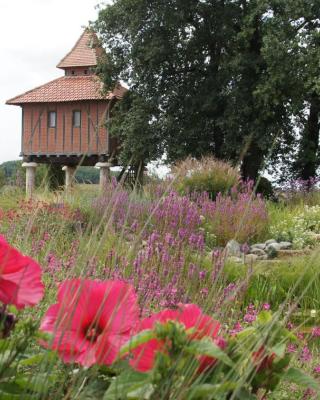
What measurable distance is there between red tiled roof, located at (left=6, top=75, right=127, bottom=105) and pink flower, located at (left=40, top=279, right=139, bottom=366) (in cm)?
2512

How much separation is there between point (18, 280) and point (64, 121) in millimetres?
26104

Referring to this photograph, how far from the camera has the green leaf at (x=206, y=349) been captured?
2.73 feet

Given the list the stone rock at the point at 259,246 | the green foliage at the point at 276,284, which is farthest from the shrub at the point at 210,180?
the green foliage at the point at 276,284

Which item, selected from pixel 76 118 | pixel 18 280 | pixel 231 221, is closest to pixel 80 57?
pixel 76 118

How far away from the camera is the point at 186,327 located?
932mm

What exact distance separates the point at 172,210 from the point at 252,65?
567 inches

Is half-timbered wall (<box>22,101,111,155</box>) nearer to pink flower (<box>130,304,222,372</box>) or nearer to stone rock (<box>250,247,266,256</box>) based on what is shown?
stone rock (<box>250,247,266,256</box>)

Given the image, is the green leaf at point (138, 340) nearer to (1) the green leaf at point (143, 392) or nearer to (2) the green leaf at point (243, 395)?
(1) the green leaf at point (143, 392)

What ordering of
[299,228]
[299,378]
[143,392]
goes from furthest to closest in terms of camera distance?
[299,228], [299,378], [143,392]

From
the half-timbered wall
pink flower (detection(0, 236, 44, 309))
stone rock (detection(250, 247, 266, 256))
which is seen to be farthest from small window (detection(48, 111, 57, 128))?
pink flower (detection(0, 236, 44, 309))

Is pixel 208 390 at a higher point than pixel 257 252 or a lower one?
higher

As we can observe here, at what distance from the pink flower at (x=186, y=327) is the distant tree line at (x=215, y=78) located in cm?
1908

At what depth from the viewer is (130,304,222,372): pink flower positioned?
0.86 metres

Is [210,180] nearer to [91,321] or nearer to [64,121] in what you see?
[91,321]
